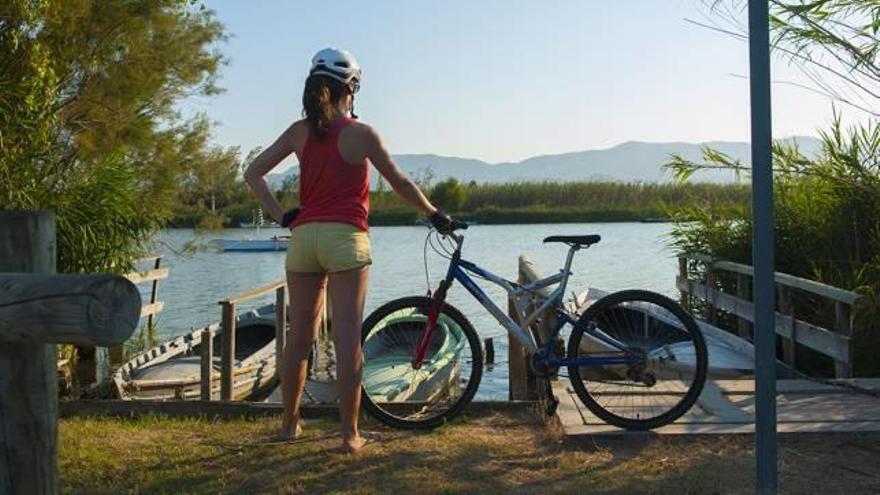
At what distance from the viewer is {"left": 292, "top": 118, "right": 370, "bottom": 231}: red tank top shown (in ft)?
15.1

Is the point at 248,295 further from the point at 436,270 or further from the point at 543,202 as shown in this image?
the point at 543,202

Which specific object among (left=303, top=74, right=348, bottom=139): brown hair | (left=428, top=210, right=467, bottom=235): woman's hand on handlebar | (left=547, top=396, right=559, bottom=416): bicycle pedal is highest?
(left=303, top=74, right=348, bottom=139): brown hair

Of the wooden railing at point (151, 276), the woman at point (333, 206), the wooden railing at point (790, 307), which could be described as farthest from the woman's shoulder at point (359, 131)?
the wooden railing at point (151, 276)

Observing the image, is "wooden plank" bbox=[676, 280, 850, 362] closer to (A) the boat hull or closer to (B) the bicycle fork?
(B) the bicycle fork

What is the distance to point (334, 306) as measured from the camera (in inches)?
187

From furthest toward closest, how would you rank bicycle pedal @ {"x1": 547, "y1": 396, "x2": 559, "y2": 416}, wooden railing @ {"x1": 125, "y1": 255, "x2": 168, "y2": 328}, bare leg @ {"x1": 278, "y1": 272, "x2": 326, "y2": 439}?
wooden railing @ {"x1": 125, "y1": 255, "x2": 168, "y2": 328} < bicycle pedal @ {"x1": 547, "y1": 396, "x2": 559, "y2": 416} < bare leg @ {"x1": 278, "y1": 272, "x2": 326, "y2": 439}

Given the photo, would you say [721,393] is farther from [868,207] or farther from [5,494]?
[5,494]

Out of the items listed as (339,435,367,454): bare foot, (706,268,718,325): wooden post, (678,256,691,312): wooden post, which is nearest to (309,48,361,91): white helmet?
(339,435,367,454): bare foot

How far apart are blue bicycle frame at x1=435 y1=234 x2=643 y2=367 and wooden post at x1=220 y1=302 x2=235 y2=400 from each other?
1954 millimetres

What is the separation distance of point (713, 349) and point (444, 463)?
4927 mm

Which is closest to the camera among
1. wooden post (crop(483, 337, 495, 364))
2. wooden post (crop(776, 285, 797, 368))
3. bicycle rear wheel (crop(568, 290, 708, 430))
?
bicycle rear wheel (crop(568, 290, 708, 430))

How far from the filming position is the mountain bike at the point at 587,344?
5.21 meters

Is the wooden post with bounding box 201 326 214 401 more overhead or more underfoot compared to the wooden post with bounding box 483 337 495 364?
more overhead

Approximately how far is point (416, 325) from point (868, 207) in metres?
5.07
